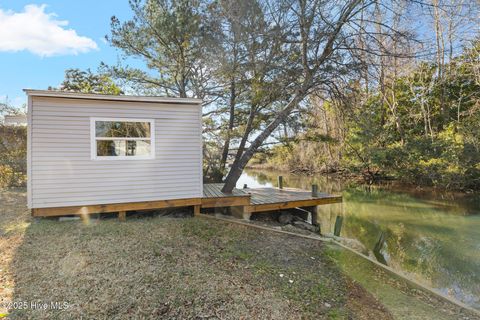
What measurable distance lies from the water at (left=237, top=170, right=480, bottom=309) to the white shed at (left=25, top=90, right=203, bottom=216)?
4740 mm

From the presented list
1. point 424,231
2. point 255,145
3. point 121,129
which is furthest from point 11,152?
point 424,231

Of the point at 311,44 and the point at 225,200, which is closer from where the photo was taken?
the point at 225,200

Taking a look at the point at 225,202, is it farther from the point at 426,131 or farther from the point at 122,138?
the point at 426,131

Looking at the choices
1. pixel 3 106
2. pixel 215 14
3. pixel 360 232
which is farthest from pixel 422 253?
pixel 3 106

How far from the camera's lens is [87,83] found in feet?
38.0

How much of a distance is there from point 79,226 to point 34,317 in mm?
2662

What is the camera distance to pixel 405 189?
47.8 feet

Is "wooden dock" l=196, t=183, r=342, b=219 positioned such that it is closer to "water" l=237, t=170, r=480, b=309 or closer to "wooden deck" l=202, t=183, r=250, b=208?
"wooden deck" l=202, t=183, r=250, b=208

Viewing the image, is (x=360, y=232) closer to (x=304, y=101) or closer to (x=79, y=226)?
(x=304, y=101)

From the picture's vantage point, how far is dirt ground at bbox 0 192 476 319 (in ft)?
8.87

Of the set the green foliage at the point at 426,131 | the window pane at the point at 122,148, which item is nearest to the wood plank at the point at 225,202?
the window pane at the point at 122,148

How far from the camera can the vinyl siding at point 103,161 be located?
493 centimetres

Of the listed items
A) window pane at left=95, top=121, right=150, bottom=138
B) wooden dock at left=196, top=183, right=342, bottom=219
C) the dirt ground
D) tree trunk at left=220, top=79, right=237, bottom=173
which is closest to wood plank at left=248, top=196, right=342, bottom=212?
wooden dock at left=196, top=183, right=342, bottom=219

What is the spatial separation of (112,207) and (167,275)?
8.95 feet
